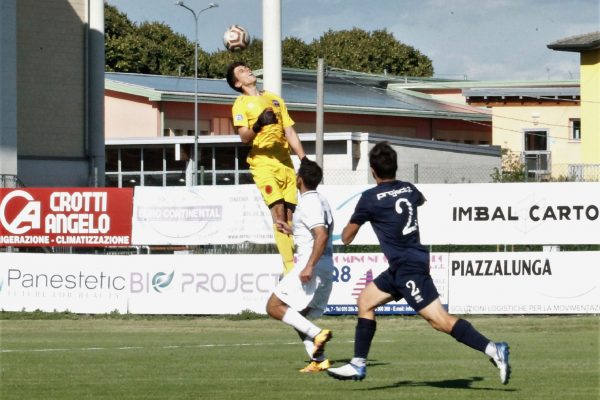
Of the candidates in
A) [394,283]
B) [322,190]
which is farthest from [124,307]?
[394,283]

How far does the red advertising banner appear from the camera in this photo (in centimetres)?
2291

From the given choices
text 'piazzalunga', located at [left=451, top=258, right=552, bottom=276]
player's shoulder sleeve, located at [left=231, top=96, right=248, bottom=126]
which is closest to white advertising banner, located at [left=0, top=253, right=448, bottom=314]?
text 'piazzalunga', located at [left=451, top=258, right=552, bottom=276]

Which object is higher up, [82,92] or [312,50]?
[312,50]

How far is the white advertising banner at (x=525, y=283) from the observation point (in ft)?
69.4

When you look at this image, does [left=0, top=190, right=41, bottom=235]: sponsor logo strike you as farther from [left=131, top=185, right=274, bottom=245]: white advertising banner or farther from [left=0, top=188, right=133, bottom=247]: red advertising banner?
[left=131, top=185, right=274, bottom=245]: white advertising banner

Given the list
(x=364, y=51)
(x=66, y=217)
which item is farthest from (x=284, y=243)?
(x=364, y=51)

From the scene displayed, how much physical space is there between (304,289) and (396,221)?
1.85 m

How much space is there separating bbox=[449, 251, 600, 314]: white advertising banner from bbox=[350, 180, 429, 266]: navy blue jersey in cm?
1189

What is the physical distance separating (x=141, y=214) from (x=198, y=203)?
3.58 ft

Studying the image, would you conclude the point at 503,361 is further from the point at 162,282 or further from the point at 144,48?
the point at 144,48

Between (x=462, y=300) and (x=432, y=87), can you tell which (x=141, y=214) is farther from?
(x=432, y=87)

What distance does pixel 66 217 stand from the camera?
76.1ft

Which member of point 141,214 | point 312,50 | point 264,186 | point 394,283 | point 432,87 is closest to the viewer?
point 394,283

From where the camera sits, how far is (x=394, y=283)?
973cm
